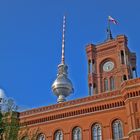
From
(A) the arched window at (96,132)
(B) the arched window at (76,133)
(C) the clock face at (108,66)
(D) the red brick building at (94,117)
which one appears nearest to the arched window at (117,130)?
(D) the red brick building at (94,117)

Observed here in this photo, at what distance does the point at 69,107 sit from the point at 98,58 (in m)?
21.1

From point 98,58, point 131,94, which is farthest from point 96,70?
point 131,94

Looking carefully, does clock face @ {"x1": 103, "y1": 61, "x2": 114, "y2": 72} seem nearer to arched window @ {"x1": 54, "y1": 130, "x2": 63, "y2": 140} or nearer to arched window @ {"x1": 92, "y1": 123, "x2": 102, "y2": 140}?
arched window @ {"x1": 54, "y1": 130, "x2": 63, "y2": 140}

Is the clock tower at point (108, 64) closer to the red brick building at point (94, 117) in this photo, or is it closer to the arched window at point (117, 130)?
the red brick building at point (94, 117)

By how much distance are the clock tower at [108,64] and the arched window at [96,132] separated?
1765cm

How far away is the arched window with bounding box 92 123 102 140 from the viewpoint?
128ft

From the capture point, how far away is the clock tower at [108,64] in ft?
189

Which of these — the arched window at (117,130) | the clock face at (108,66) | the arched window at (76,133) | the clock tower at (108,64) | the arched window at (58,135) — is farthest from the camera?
the clock face at (108,66)

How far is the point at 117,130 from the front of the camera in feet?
125

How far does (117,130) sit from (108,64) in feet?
75.9

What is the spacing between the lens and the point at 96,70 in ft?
198

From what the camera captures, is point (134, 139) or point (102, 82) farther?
point (102, 82)

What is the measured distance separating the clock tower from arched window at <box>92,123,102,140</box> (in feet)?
57.9

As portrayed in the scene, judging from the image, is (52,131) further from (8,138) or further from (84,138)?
(8,138)
